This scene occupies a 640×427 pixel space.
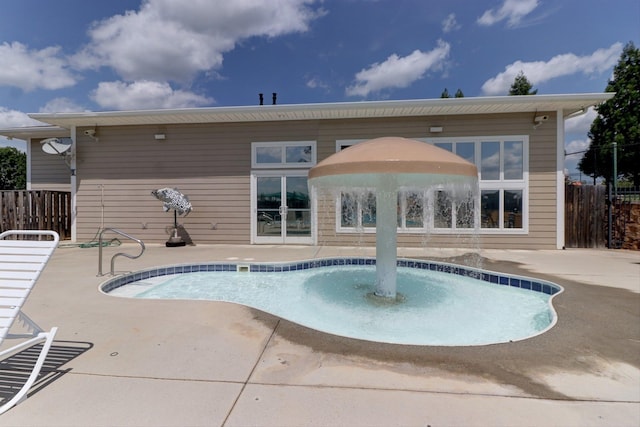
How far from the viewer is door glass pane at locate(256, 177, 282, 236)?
26.9ft

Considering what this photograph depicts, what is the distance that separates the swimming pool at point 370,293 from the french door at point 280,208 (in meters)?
2.26

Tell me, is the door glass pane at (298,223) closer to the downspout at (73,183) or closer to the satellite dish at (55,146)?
the downspout at (73,183)

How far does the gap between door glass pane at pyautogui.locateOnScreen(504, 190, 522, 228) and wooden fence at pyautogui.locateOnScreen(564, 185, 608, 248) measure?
124 centimetres

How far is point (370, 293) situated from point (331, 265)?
2.27 meters

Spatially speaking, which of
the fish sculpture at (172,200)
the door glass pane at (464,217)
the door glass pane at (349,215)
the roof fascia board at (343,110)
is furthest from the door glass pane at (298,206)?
the door glass pane at (464,217)

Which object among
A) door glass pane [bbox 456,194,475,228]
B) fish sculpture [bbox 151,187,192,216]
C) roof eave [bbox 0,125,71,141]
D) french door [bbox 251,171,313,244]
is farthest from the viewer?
roof eave [bbox 0,125,71,141]

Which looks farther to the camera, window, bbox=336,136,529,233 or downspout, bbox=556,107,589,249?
window, bbox=336,136,529,233

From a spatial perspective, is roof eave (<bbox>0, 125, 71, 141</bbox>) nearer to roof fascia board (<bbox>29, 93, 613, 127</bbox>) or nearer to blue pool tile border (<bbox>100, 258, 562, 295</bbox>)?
roof fascia board (<bbox>29, 93, 613, 127</bbox>)

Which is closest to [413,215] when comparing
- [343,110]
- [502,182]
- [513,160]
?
[502,182]

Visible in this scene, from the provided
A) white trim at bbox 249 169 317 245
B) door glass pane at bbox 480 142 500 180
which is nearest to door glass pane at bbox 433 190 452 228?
door glass pane at bbox 480 142 500 180

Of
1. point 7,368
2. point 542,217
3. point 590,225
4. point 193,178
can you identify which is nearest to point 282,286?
point 7,368

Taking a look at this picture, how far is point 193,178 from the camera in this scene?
332 inches

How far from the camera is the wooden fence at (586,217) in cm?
745

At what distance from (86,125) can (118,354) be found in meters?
9.06
